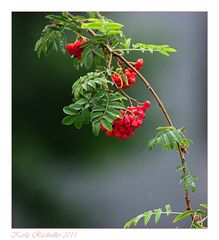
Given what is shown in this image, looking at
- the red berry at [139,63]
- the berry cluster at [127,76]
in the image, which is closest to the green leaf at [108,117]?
the berry cluster at [127,76]

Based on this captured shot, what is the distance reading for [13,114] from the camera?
5.84 ft

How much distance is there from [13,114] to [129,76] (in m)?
0.58

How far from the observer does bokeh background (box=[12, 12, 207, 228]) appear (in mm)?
1833

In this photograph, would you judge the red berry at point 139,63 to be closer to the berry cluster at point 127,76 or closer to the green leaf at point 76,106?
the berry cluster at point 127,76

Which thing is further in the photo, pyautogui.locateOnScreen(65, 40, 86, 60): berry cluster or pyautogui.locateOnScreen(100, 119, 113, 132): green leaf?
pyautogui.locateOnScreen(65, 40, 86, 60): berry cluster

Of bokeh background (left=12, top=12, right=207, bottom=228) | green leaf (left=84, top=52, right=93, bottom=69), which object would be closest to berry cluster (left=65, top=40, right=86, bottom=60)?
green leaf (left=84, top=52, right=93, bottom=69)

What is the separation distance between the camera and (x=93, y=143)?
1.98 metres

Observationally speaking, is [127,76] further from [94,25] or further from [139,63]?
[94,25]

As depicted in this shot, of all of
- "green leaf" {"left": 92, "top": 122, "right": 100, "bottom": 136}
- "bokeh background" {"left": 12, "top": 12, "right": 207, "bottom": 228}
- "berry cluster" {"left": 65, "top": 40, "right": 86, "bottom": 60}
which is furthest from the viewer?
"bokeh background" {"left": 12, "top": 12, "right": 207, "bottom": 228}

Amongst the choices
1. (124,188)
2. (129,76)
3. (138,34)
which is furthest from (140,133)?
(129,76)

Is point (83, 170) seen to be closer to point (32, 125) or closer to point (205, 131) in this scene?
point (32, 125)

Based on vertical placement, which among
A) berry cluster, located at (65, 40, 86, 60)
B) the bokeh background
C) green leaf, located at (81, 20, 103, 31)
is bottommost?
the bokeh background

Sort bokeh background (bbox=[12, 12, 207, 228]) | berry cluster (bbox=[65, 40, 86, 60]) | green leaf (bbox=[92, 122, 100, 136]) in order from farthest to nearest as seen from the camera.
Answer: bokeh background (bbox=[12, 12, 207, 228]) → berry cluster (bbox=[65, 40, 86, 60]) → green leaf (bbox=[92, 122, 100, 136])

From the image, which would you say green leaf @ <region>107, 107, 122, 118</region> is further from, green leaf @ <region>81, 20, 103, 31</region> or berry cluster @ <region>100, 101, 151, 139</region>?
green leaf @ <region>81, 20, 103, 31</region>
